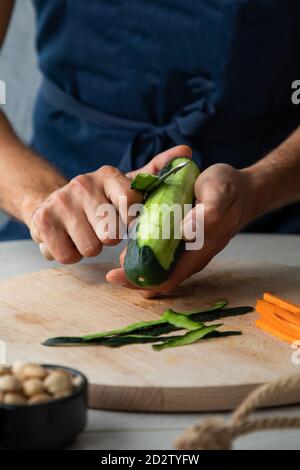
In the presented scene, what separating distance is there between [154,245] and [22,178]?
0.69m

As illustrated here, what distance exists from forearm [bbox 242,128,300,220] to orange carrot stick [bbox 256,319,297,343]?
426 millimetres

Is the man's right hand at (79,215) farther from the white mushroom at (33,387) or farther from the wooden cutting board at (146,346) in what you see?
the white mushroom at (33,387)

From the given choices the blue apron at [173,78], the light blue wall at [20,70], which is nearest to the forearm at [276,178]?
the blue apron at [173,78]

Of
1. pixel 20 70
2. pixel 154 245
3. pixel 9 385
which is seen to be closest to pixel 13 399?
pixel 9 385

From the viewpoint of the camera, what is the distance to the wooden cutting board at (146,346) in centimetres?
137

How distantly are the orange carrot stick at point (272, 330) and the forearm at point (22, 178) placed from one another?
0.72 m

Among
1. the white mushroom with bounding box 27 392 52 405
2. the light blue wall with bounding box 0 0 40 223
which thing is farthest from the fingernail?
the light blue wall with bounding box 0 0 40 223

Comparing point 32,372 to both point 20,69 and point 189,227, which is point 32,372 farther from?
point 20,69

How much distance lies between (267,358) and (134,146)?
1.20 m

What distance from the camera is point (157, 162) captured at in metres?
2.07

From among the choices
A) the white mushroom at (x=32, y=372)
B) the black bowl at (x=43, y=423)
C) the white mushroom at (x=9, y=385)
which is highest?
the white mushroom at (x=32, y=372)

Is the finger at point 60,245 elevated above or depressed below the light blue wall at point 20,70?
above

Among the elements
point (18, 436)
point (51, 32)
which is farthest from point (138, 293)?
point (51, 32)

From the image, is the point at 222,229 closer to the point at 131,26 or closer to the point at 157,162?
the point at 157,162
